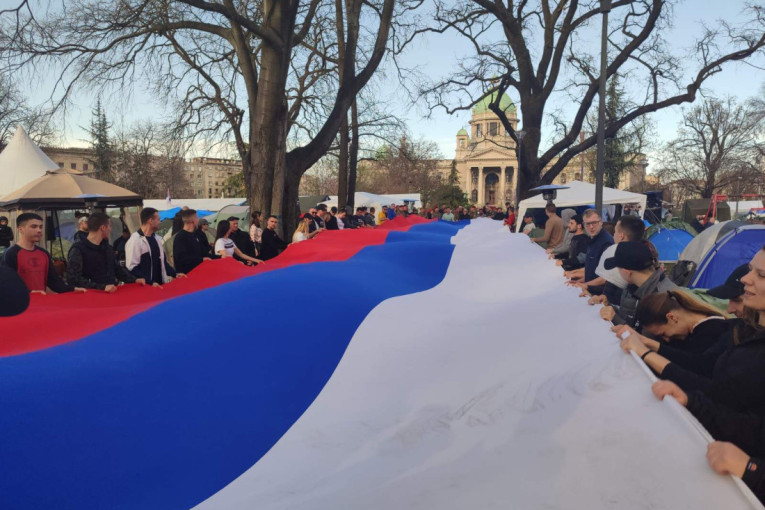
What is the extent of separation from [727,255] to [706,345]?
22.8 ft

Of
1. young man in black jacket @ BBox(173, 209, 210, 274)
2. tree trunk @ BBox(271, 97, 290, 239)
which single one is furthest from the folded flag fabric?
tree trunk @ BBox(271, 97, 290, 239)

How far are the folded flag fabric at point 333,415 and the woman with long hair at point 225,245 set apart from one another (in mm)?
3704

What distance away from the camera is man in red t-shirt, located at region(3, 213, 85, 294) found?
202 inches

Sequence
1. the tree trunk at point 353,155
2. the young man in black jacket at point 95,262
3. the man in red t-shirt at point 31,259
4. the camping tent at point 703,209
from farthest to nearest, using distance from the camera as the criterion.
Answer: the camping tent at point 703,209 < the tree trunk at point 353,155 < the young man in black jacket at point 95,262 < the man in red t-shirt at point 31,259

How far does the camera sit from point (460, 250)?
8.70m

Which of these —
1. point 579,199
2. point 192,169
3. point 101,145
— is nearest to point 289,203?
point 579,199

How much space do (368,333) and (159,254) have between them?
10.6ft

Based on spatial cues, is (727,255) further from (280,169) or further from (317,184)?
(317,184)

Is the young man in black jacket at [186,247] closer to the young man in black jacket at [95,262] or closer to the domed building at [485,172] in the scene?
the young man in black jacket at [95,262]

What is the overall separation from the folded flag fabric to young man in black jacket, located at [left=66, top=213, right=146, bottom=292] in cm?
138

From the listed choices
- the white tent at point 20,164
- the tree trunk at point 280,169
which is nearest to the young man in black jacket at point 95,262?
the tree trunk at point 280,169

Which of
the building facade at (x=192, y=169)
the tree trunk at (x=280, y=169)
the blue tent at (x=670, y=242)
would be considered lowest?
the blue tent at (x=670, y=242)

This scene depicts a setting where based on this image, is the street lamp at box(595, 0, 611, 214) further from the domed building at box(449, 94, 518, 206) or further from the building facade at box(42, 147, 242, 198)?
the domed building at box(449, 94, 518, 206)

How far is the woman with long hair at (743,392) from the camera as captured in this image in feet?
6.80
